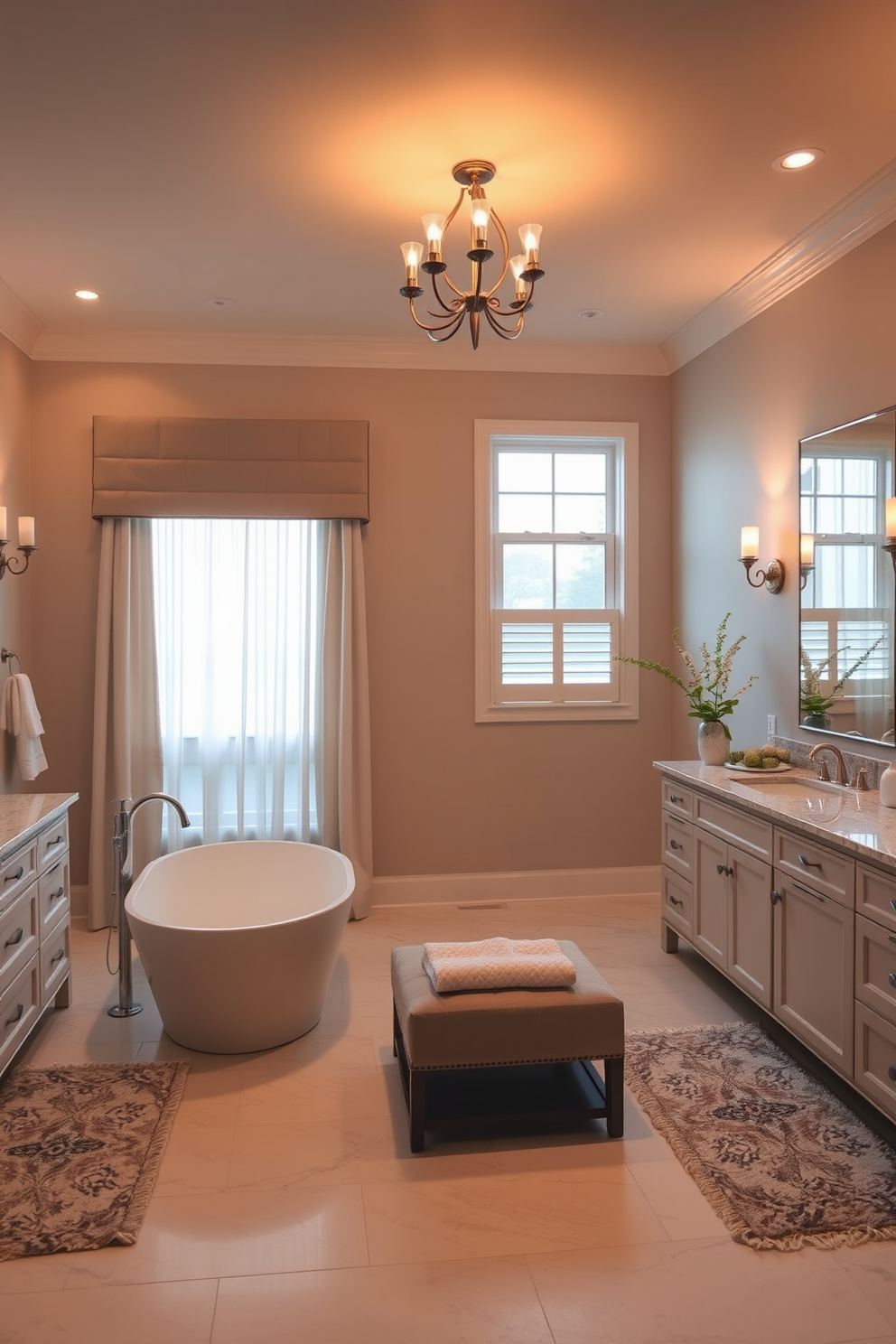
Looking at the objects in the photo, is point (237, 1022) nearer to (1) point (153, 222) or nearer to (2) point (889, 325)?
(1) point (153, 222)

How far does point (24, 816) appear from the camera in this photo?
3.31 m

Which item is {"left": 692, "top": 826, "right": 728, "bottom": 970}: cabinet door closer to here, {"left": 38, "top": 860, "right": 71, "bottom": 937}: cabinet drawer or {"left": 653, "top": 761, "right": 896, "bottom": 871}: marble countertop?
{"left": 653, "top": 761, "right": 896, "bottom": 871}: marble countertop

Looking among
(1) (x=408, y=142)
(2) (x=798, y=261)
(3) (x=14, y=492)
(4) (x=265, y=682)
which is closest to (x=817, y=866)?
(2) (x=798, y=261)

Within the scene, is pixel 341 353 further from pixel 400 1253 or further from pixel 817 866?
pixel 400 1253

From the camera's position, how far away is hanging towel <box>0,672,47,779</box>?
412cm

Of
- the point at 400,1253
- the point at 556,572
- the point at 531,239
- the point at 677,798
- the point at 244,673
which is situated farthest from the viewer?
the point at 556,572

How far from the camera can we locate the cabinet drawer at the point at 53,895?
327cm

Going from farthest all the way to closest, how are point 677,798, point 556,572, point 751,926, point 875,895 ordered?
point 556,572 < point 677,798 < point 751,926 < point 875,895

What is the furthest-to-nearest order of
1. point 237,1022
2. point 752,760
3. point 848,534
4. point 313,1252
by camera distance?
point 752,760 → point 848,534 → point 237,1022 → point 313,1252

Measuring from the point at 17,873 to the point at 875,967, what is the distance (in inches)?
99.7

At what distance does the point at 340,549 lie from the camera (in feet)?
15.8

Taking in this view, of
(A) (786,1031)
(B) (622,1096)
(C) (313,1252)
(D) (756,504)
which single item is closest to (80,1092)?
(C) (313,1252)

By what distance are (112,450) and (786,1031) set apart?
3844mm

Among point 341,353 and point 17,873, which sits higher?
point 341,353
